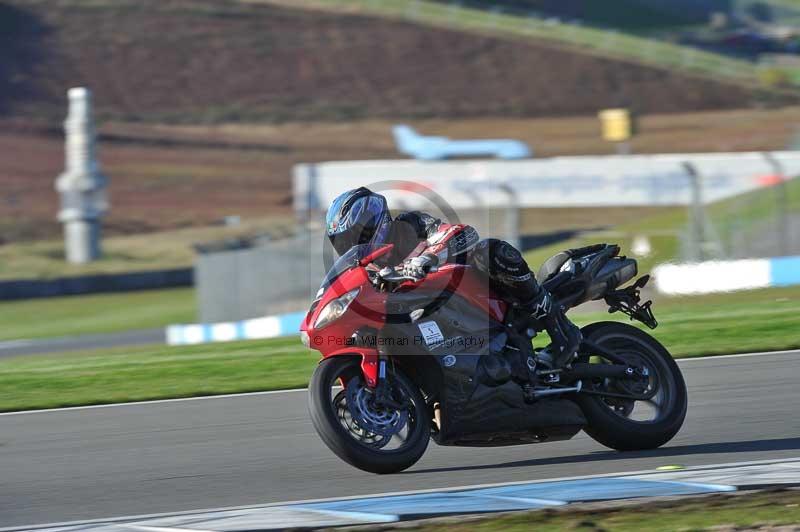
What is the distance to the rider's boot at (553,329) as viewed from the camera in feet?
21.8

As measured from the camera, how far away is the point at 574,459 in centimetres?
677

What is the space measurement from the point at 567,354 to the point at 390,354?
1.02 m

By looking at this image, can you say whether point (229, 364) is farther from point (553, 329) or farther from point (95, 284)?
point (95, 284)

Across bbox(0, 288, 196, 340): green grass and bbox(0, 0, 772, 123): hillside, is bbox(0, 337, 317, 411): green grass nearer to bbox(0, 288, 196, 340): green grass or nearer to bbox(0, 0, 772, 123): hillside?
bbox(0, 288, 196, 340): green grass

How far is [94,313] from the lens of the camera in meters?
26.7

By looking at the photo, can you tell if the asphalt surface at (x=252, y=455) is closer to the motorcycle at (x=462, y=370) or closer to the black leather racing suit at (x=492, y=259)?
the motorcycle at (x=462, y=370)

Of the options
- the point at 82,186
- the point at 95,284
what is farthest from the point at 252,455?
the point at 82,186

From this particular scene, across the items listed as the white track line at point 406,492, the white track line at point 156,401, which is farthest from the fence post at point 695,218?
the white track line at point 406,492

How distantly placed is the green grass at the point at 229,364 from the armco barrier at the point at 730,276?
6.28 feet

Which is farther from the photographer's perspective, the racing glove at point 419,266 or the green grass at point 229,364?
the green grass at point 229,364

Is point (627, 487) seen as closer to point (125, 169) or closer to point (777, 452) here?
point (777, 452)

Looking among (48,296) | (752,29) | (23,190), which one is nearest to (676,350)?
(48,296)

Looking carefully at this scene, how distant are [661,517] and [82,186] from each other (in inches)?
1056

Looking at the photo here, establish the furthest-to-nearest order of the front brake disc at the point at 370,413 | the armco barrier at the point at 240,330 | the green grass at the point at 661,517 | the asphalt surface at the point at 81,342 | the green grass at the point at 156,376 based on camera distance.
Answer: the asphalt surface at the point at 81,342 → the armco barrier at the point at 240,330 → the green grass at the point at 156,376 → the front brake disc at the point at 370,413 → the green grass at the point at 661,517
